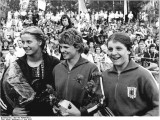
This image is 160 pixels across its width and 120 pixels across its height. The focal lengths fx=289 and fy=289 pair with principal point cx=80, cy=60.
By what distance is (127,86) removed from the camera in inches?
89.2

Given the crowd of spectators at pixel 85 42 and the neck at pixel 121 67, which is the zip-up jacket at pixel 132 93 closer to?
the neck at pixel 121 67

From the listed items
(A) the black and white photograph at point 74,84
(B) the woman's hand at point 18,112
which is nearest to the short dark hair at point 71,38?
(A) the black and white photograph at point 74,84

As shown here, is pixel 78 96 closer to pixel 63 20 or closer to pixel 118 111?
pixel 118 111

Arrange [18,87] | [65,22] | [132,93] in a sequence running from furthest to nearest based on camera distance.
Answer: [65,22], [18,87], [132,93]

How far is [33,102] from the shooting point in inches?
98.7

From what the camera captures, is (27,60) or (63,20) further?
(63,20)

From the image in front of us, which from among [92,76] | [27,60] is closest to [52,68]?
[27,60]

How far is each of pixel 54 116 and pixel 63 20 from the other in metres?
1.04

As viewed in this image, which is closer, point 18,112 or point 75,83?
point 75,83

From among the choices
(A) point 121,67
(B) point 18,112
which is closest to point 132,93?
(A) point 121,67

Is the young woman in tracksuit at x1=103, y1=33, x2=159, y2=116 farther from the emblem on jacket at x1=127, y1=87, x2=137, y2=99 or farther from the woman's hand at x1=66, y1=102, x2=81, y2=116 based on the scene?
the woman's hand at x1=66, y1=102, x2=81, y2=116

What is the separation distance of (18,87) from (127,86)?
0.93 meters

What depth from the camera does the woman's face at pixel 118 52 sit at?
2.29 metres

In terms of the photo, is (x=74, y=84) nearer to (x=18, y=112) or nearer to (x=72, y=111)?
(x=72, y=111)
